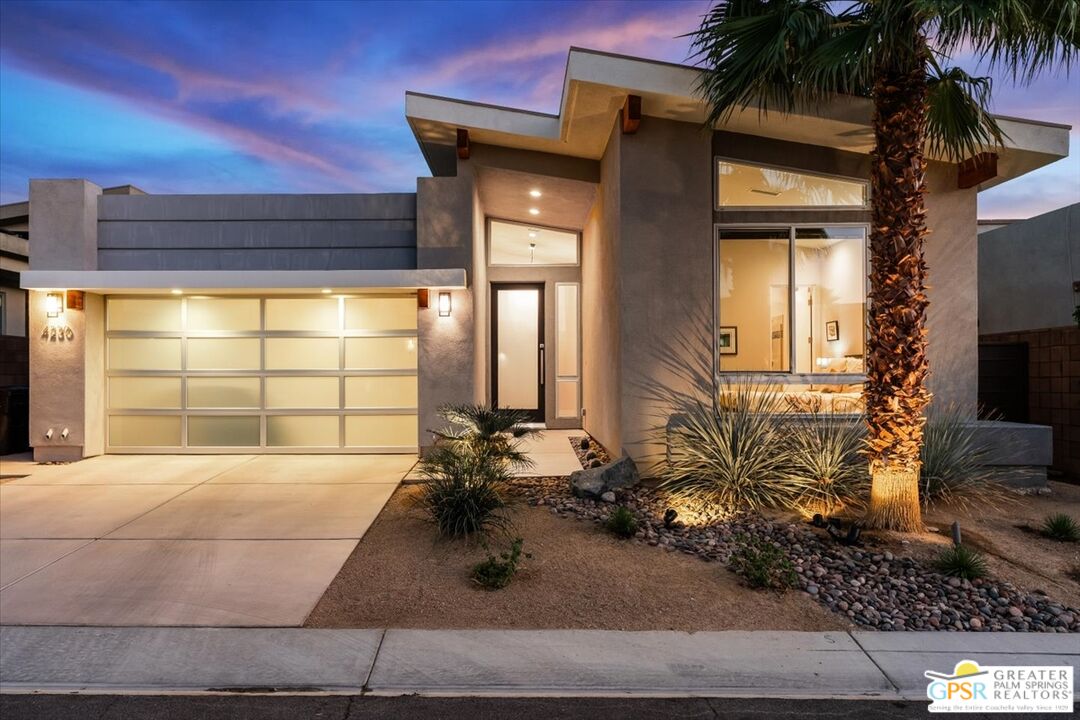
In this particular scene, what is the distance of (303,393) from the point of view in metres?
9.12

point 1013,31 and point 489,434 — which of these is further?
point 489,434

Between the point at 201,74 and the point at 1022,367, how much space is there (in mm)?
19944

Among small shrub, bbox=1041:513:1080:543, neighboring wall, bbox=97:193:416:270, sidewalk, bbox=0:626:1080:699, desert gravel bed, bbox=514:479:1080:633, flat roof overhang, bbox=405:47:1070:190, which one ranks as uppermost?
flat roof overhang, bbox=405:47:1070:190

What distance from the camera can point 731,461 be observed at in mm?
5668

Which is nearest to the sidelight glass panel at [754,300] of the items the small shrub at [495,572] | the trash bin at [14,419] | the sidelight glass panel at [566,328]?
the sidelight glass panel at [566,328]

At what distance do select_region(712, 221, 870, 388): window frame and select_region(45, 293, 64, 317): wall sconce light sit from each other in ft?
31.7

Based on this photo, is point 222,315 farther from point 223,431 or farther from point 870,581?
point 870,581

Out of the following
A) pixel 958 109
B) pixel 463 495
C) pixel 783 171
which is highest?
pixel 958 109

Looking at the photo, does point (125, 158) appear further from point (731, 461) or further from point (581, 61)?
point (731, 461)

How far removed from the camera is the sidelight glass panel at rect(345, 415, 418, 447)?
9133 millimetres

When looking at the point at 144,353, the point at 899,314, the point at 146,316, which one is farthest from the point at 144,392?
the point at 899,314

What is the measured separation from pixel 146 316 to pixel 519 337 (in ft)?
20.6

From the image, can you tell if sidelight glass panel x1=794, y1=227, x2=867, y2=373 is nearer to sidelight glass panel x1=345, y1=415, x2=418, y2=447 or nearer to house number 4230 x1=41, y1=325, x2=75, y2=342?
sidelight glass panel x1=345, y1=415, x2=418, y2=447

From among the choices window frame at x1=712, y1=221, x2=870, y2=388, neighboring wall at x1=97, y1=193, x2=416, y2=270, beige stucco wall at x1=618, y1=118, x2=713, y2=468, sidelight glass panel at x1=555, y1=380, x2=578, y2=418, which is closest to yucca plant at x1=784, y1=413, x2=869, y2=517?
window frame at x1=712, y1=221, x2=870, y2=388
